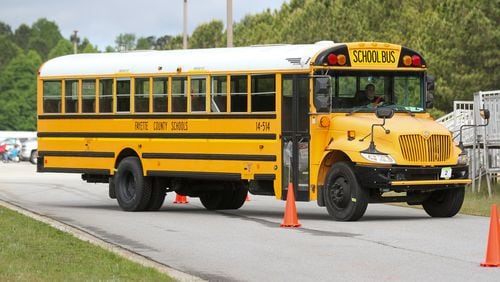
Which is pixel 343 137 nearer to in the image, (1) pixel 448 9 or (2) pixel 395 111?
(2) pixel 395 111

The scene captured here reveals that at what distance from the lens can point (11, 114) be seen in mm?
151375

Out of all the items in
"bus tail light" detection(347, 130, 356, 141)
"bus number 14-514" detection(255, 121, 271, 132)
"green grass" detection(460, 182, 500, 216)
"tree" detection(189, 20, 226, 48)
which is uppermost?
"tree" detection(189, 20, 226, 48)

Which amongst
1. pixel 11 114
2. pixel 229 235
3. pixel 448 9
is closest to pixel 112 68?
pixel 229 235

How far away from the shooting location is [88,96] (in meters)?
24.7

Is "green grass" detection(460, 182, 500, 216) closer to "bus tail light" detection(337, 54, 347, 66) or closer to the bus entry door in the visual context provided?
the bus entry door

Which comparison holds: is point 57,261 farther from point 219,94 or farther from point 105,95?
point 105,95

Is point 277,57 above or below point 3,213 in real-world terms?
above

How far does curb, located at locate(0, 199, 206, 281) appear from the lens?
13.1 meters

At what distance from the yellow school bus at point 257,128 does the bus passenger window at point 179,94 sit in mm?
24

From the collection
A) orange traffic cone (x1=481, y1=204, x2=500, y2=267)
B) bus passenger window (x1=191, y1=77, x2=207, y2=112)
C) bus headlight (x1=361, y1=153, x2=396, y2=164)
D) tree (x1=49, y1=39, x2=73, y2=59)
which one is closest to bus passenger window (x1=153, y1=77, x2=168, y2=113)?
bus passenger window (x1=191, y1=77, x2=207, y2=112)

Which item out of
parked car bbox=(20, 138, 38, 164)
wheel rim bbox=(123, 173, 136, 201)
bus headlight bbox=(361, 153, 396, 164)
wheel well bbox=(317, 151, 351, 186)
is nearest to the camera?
bus headlight bbox=(361, 153, 396, 164)

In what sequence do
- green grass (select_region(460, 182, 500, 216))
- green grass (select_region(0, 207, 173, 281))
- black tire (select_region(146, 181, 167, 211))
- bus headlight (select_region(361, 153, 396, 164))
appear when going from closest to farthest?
1. green grass (select_region(0, 207, 173, 281))
2. bus headlight (select_region(361, 153, 396, 164))
3. green grass (select_region(460, 182, 500, 216))
4. black tire (select_region(146, 181, 167, 211))

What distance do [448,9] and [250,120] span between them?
34684 millimetres

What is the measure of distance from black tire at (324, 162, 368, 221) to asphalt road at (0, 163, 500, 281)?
203 mm
